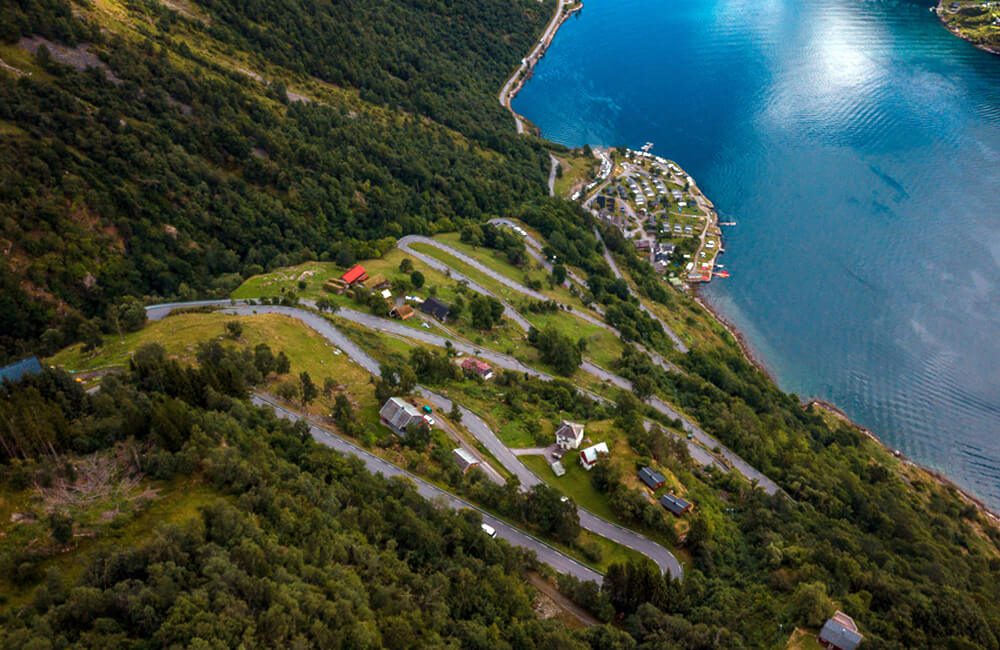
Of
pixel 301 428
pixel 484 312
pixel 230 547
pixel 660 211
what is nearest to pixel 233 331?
pixel 301 428

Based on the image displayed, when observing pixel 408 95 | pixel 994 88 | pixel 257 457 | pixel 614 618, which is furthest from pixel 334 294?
pixel 994 88

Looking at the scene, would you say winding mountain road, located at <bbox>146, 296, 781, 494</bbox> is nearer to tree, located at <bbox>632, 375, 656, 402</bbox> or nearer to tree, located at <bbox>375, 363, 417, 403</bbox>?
tree, located at <bbox>632, 375, 656, 402</bbox>

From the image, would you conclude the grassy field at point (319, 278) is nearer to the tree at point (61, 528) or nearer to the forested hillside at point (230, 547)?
the forested hillside at point (230, 547)

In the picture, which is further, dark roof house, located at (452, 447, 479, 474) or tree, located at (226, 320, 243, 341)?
tree, located at (226, 320, 243, 341)

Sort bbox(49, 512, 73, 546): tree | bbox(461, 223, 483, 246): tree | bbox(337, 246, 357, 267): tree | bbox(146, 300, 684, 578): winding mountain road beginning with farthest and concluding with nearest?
bbox(461, 223, 483, 246): tree, bbox(337, 246, 357, 267): tree, bbox(146, 300, 684, 578): winding mountain road, bbox(49, 512, 73, 546): tree

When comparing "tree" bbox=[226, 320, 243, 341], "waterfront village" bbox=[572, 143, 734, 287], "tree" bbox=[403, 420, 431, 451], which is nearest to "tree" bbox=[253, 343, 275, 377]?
"tree" bbox=[226, 320, 243, 341]

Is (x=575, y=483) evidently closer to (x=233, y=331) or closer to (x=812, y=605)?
(x=812, y=605)

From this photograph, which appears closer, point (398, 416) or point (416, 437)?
point (416, 437)
